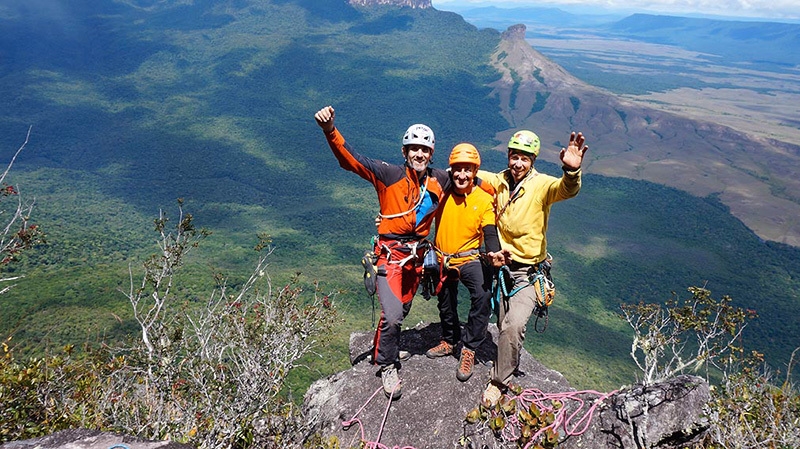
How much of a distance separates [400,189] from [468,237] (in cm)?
108

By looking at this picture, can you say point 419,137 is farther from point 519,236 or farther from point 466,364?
point 466,364

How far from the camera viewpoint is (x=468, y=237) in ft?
18.0

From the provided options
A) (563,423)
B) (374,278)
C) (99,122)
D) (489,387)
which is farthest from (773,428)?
(99,122)

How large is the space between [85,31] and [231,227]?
167 meters

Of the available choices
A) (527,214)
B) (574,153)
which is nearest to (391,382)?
(527,214)

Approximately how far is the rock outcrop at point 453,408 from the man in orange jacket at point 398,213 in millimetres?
393

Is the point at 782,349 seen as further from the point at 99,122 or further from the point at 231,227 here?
the point at 99,122

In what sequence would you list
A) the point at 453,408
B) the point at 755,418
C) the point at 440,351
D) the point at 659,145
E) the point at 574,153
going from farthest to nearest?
the point at 659,145
the point at 440,351
the point at 453,408
the point at 574,153
the point at 755,418

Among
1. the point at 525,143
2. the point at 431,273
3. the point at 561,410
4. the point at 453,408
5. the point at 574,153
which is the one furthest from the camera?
the point at 431,273

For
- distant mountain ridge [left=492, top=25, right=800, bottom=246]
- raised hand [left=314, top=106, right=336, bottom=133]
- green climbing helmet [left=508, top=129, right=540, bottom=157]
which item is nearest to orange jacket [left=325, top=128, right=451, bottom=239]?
raised hand [left=314, top=106, right=336, bottom=133]

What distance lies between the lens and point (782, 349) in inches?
2050

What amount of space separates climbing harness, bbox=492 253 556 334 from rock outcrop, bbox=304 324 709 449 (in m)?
1.19

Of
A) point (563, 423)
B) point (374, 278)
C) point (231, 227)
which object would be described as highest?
point (374, 278)

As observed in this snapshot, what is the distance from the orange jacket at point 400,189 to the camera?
5.41 metres
